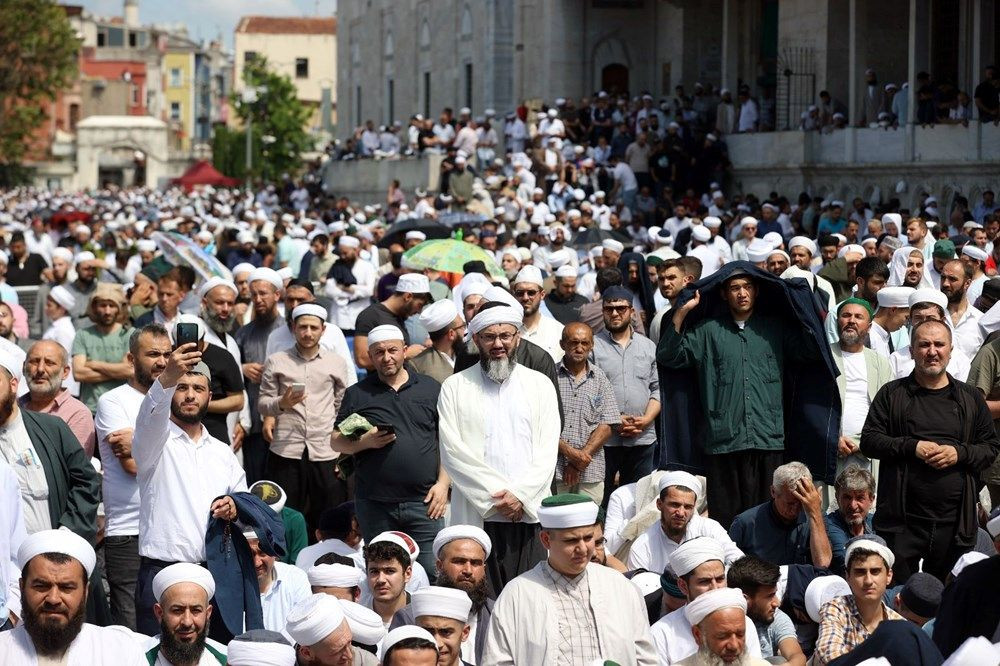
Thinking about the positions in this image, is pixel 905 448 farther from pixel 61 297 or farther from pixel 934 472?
pixel 61 297

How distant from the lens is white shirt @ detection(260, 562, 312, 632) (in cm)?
876

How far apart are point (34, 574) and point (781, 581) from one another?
12.4ft

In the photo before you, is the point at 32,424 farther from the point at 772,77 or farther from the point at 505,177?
the point at 772,77

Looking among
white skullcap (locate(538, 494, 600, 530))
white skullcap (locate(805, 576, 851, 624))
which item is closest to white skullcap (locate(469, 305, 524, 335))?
white skullcap (locate(538, 494, 600, 530))

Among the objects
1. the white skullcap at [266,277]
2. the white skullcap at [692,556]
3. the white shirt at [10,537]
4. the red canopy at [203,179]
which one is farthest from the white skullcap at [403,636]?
the red canopy at [203,179]

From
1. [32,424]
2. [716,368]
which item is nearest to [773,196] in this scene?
[716,368]

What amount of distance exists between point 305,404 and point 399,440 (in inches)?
67.4

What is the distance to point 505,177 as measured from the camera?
35531 mm

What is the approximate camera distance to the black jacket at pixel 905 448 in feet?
31.0

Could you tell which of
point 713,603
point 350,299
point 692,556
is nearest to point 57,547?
point 713,603

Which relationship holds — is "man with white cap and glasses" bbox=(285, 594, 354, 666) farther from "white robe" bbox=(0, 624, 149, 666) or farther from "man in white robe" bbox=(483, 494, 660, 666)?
"white robe" bbox=(0, 624, 149, 666)

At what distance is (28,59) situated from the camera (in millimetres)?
62250

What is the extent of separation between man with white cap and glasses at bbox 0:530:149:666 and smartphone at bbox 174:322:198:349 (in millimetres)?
1376

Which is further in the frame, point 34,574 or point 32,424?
point 32,424
